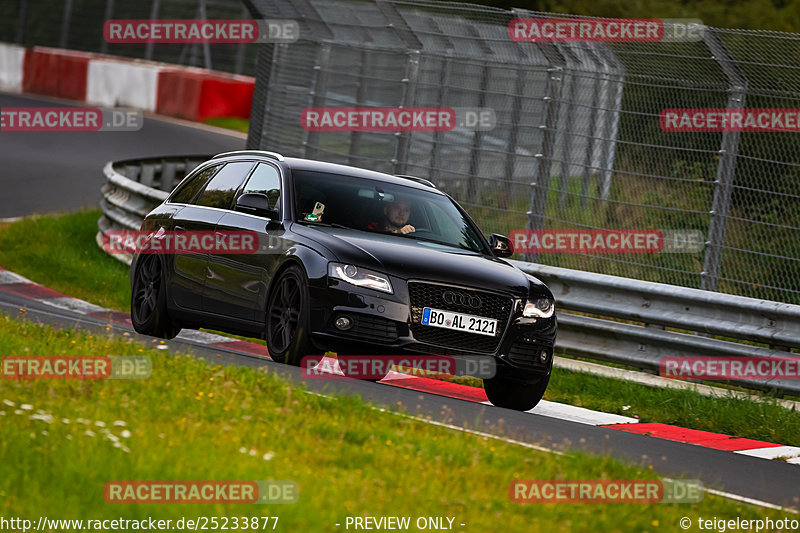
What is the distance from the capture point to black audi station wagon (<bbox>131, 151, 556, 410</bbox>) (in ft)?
29.5

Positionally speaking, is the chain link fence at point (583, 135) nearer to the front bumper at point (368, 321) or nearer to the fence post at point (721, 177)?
the fence post at point (721, 177)

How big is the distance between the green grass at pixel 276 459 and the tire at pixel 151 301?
332cm

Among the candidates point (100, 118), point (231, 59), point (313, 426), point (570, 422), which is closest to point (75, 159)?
point (100, 118)

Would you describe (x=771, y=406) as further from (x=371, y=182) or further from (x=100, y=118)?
(x=100, y=118)

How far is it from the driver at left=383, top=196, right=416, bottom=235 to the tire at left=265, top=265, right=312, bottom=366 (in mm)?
943

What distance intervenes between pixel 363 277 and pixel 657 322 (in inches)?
143

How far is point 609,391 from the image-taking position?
36.8 ft

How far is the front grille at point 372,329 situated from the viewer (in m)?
8.95

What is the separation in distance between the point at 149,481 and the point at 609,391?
6423 millimetres

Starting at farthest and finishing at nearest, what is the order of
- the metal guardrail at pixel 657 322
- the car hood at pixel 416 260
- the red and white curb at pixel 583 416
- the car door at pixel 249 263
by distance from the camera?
the metal guardrail at pixel 657 322 < the car door at pixel 249 263 < the red and white curb at pixel 583 416 < the car hood at pixel 416 260

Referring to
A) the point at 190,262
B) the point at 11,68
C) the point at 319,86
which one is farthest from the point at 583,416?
the point at 11,68

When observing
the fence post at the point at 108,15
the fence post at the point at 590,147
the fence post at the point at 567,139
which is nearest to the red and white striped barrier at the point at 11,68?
the fence post at the point at 108,15

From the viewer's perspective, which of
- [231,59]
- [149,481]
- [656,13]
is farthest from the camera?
[231,59]

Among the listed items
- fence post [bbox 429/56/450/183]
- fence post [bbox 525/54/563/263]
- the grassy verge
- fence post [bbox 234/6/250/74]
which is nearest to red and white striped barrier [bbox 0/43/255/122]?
fence post [bbox 234/6/250/74]
